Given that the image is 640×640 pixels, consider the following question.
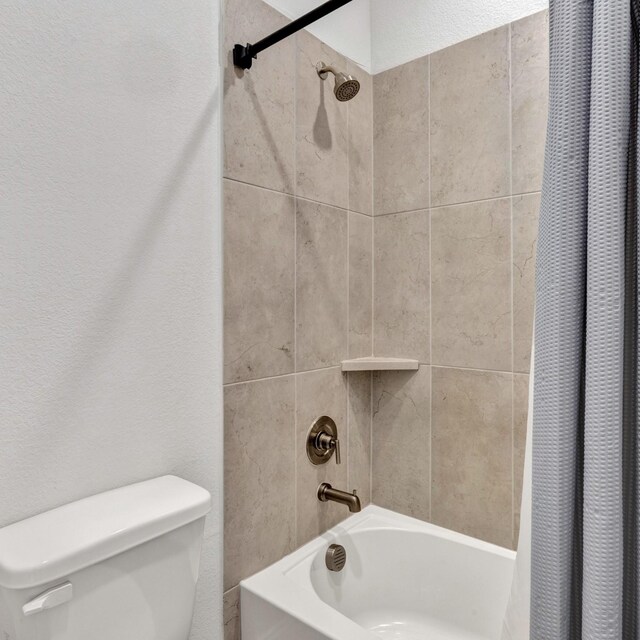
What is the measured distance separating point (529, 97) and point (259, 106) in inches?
32.7

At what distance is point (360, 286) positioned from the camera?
68.8 inches

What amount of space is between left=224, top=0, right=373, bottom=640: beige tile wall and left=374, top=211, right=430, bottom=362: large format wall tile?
0.24ft

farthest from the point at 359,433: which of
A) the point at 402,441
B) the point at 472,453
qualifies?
the point at 472,453

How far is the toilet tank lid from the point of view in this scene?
76cm

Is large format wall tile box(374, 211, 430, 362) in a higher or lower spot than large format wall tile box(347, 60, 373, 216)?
lower

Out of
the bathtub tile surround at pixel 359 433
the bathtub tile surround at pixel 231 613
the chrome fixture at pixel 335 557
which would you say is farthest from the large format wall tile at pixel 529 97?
the bathtub tile surround at pixel 231 613

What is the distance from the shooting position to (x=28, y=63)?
2.89 feet

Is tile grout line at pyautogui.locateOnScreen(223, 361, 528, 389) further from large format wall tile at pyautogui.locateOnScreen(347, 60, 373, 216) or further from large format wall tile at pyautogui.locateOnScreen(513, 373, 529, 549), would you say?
large format wall tile at pyautogui.locateOnScreen(347, 60, 373, 216)

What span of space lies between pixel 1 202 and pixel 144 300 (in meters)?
0.33

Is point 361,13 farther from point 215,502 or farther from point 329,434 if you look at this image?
point 215,502

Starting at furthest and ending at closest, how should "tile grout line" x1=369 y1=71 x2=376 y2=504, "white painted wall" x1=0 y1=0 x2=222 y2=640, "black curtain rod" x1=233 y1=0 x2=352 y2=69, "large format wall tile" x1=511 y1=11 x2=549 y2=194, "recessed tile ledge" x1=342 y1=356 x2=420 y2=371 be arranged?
"tile grout line" x1=369 y1=71 x2=376 y2=504, "recessed tile ledge" x1=342 y1=356 x2=420 y2=371, "large format wall tile" x1=511 y1=11 x2=549 y2=194, "black curtain rod" x1=233 y1=0 x2=352 y2=69, "white painted wall" x1=0 y1=0 x2=222 y2=640

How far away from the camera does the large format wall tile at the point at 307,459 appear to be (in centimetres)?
149

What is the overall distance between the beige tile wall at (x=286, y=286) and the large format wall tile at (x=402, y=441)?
85 millimetres

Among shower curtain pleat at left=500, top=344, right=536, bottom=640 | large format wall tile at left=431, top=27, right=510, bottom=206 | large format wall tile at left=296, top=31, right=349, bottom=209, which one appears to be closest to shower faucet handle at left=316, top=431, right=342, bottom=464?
A: shower curtain pleat at left=500, top=344, right=536, bottom=640
